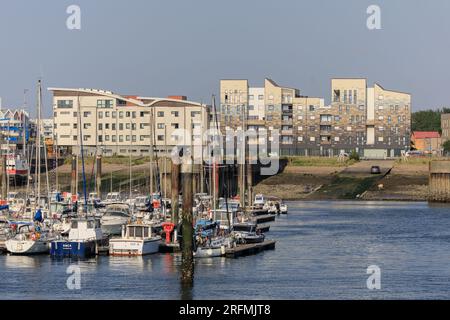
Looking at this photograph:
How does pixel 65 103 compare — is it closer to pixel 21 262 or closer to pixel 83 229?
pixel 83 229

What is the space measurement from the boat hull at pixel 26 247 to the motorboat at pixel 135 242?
372cm

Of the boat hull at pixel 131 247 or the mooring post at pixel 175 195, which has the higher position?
the mooring post at pixel 175 195

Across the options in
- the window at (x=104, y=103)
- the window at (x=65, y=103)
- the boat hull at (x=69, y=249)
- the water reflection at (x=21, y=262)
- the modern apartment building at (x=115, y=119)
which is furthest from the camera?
the window at (x=65, y=103)

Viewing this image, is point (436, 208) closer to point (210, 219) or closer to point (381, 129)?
point (210, 219)

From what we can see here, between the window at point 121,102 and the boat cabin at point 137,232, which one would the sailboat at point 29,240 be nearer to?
the boat cabin at point 137,232

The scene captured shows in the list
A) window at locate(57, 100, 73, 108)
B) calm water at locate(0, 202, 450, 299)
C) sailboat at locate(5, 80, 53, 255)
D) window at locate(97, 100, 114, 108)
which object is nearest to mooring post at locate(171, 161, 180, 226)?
calm water at locate(0, 202, 450, 299)

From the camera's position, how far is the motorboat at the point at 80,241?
191 ft

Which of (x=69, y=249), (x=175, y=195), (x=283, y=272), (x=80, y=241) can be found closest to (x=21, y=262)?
(x=69, y=249)

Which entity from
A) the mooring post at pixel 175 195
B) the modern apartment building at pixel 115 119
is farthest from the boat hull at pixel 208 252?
the modern apartment building at pixel 115 119

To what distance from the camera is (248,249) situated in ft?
201

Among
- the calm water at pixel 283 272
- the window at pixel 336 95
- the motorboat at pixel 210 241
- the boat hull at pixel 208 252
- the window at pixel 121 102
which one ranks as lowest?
the calm water at pixel 283 272

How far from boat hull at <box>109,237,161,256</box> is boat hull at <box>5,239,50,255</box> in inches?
145

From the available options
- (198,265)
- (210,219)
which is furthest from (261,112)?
(198,265)

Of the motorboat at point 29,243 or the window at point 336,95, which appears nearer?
the motorboat at point 29,243
